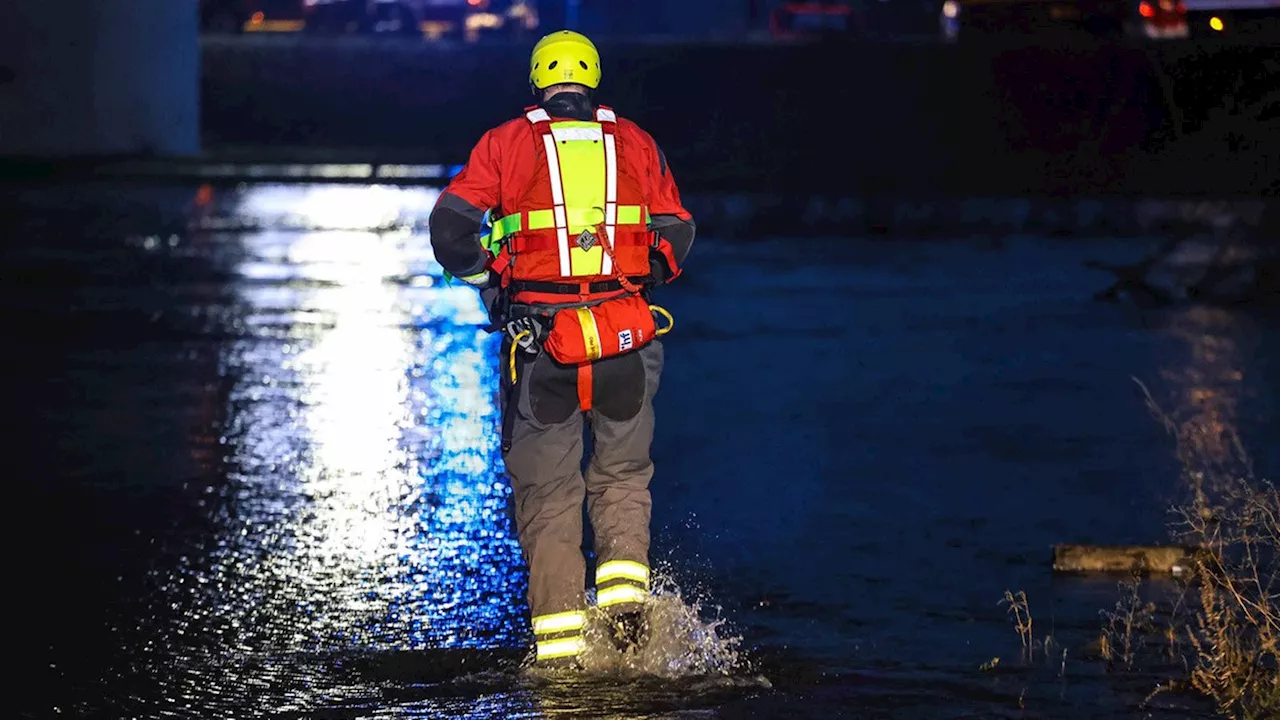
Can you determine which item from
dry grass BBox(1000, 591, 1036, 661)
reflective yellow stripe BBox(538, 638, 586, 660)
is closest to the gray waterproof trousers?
reflective yellow stripe BBox(538, 638, 586, 660)

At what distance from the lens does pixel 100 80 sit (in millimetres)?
24938

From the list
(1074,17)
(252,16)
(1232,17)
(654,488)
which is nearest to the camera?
(654,488)

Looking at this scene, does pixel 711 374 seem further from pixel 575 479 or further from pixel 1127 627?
pixel 1127 627

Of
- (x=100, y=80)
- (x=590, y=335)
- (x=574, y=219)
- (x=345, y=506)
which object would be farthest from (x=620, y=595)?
(x=100, y=80)

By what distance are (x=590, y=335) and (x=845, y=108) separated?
68.4 ft

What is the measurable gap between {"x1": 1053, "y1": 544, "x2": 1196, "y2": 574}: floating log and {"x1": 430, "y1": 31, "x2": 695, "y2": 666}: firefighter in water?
5.50 feet

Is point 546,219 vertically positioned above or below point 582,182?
below

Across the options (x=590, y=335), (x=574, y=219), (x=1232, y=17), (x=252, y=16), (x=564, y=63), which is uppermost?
(x=252, y=16)

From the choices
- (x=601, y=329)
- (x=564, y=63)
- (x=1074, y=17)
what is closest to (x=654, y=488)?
(x=601, y=329)

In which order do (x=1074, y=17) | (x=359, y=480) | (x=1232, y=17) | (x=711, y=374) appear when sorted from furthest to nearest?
1. (x=1074, y=17)
2. (x=1232, y=17)
3. (x=711, y=374)
4. (x=359, y=480)

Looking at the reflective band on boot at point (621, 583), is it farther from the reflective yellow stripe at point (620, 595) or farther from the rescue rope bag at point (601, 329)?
the rescue rope bag at point (601, 329)

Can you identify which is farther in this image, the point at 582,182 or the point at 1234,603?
the point at 1234,603

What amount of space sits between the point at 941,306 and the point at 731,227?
5.40 meters

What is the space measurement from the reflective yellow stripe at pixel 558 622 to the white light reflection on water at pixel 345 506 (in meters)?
0.35
